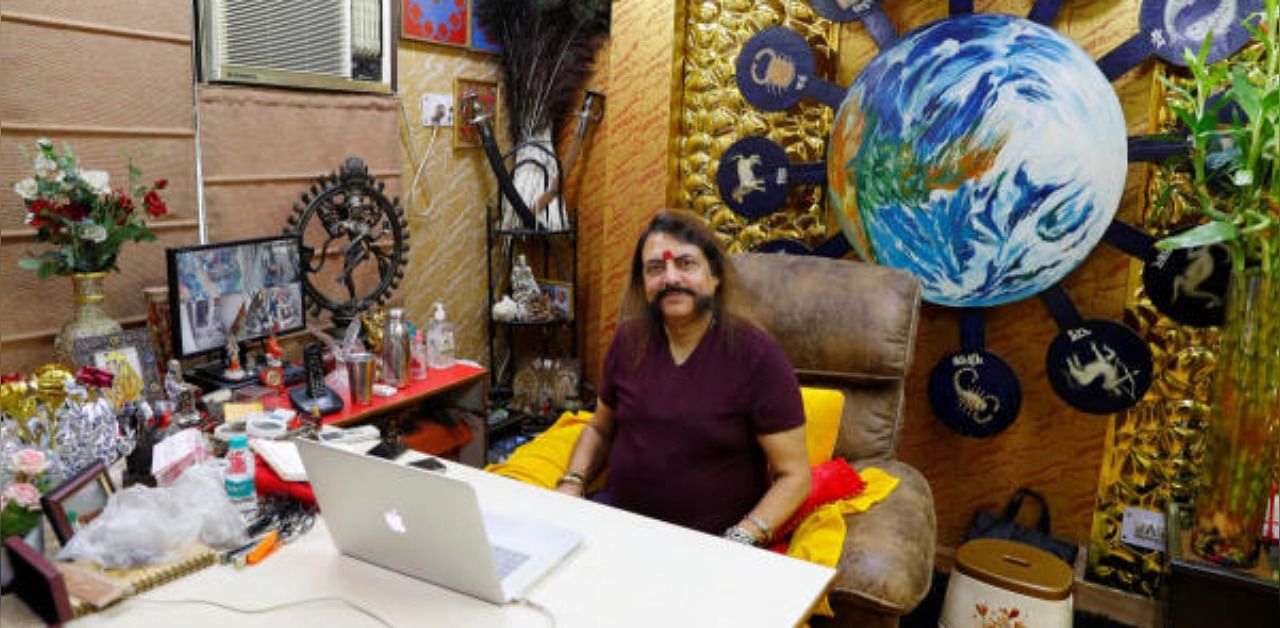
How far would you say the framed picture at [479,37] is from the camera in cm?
347

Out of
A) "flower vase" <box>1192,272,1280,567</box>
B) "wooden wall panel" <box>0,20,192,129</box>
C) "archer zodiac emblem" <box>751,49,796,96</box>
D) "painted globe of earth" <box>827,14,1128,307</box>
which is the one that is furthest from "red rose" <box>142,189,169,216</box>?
"flower vase" <box>1192,272,1280,567</box>

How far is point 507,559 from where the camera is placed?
4.62 ft

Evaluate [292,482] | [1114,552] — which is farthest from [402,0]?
[1114,552]

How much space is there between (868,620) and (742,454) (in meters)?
0.42

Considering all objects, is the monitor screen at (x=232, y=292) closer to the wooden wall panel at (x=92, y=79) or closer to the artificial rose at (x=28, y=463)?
the wooden wall panel at (x=92, y=79)

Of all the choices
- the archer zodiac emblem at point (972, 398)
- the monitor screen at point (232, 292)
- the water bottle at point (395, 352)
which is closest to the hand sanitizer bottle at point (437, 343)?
the water bottle at point (395, 352)

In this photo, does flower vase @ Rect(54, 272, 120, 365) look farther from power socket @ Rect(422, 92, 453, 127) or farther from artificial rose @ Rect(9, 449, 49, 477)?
power socket @ Rect(422, 92, 453, 127)

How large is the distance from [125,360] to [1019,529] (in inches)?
101

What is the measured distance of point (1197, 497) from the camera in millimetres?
2293

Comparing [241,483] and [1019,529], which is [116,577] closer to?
[241,483]

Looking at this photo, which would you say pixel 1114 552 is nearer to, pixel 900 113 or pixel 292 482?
pixel 900 113

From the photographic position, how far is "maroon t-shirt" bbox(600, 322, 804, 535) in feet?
6.28

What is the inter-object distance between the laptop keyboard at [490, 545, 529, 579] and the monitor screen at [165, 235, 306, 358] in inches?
53.4

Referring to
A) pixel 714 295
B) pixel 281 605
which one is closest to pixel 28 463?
pixel 281 605
